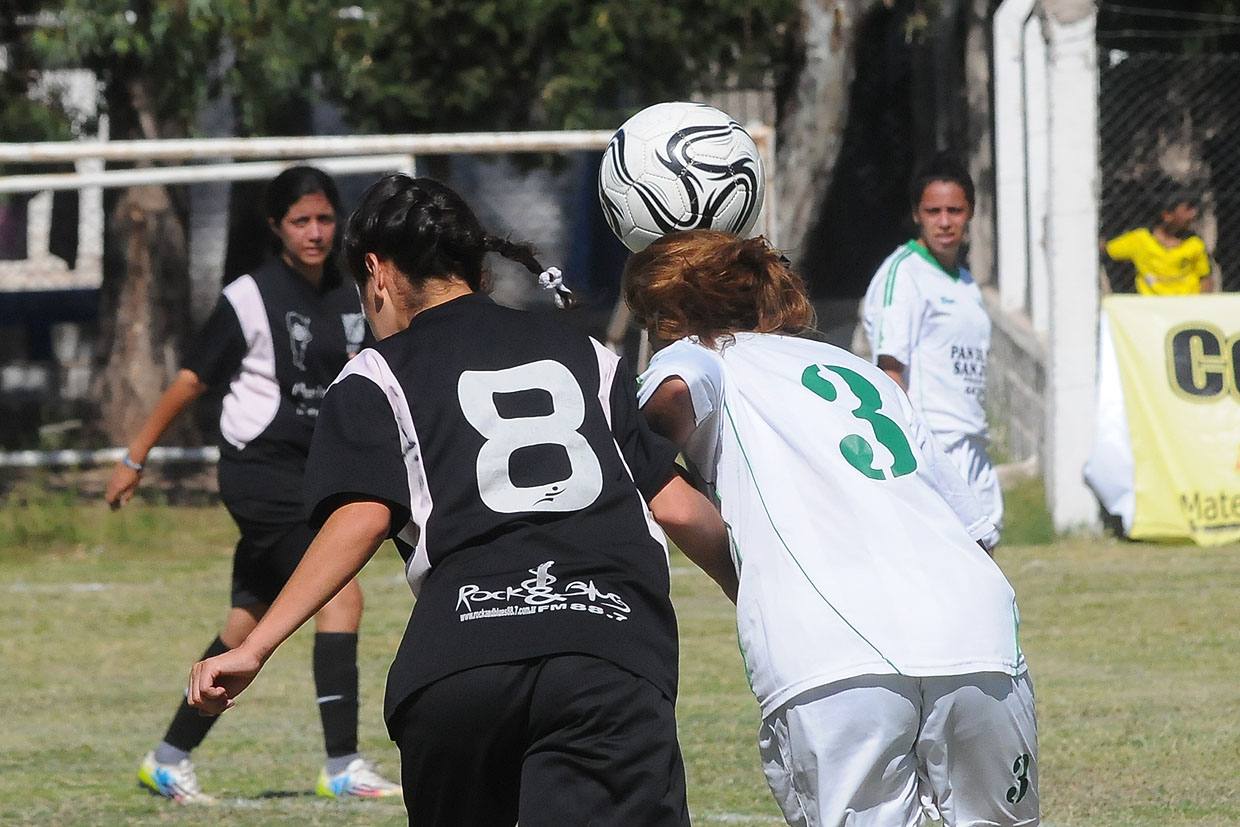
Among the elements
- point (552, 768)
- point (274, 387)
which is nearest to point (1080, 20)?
point (274, 387)

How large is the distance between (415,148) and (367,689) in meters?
Result: 4.50

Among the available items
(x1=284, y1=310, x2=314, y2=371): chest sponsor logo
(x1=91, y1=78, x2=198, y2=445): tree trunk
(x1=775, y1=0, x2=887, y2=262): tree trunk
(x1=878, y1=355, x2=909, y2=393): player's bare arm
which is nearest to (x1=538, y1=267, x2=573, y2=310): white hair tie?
(x1=284, y1=310, x2=314, y2=371): chest sponsor logo

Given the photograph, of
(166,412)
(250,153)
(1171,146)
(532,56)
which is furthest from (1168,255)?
(166,412)

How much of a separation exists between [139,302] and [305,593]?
11.9m

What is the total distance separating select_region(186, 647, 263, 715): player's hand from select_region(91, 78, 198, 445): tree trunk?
1116cm

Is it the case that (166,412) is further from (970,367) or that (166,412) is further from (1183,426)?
(1183,426)

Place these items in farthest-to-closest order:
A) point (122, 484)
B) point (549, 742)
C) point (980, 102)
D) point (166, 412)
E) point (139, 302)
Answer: point (980, 102), point (139, 302), point (122, 484), point (166, 412), point (549, 742)

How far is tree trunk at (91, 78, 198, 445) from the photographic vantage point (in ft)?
46.8

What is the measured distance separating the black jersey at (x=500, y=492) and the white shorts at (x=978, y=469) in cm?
417

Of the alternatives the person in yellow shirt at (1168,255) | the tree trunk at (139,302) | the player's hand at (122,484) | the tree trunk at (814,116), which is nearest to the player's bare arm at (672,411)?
the player's hand at (122,484)

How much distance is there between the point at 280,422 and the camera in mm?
6160

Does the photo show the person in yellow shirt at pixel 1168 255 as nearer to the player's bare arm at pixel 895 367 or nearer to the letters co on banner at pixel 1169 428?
the letters co on banner at pixel 1169 428

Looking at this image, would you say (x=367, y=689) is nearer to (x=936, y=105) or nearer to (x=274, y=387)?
(x=274, y=387)

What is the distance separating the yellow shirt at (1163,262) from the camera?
13523 millimetres
